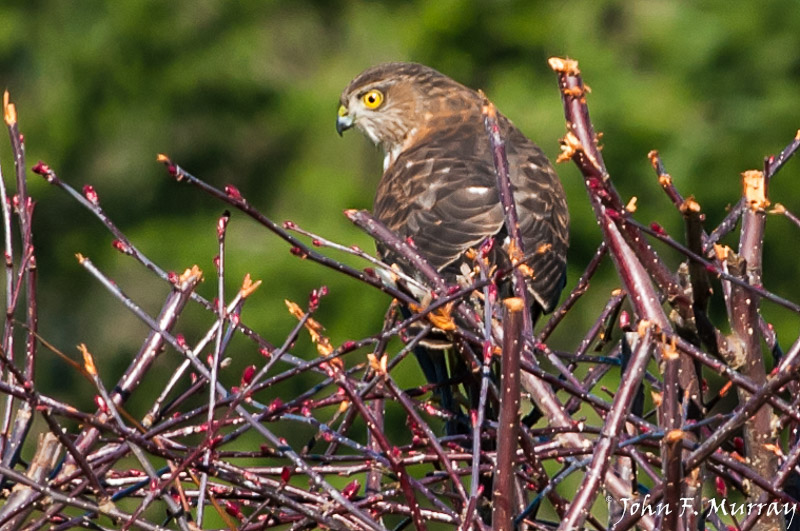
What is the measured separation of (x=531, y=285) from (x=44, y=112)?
33.9ft

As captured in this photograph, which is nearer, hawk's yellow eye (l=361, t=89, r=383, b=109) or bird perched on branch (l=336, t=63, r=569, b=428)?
bird perched on branch (l=336, t=63, r=569, b=428)

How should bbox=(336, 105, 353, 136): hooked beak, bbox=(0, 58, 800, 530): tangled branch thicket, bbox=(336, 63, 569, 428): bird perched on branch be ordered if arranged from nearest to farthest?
1. bbox=(0, 58, 800, 530): tangled branch thicket
2. bbox=(336, 63, 569, 428): bird perched on branch
3. bbox=(336, 105, 353, 136): hooked beak

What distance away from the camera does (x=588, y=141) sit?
2.31 meters

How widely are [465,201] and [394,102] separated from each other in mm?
1877

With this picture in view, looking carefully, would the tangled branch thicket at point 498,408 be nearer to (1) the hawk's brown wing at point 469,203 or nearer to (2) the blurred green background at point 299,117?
(1) the hawk's brown wing at point 469,203

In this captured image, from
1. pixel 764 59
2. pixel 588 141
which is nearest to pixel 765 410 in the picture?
pixel 588 141

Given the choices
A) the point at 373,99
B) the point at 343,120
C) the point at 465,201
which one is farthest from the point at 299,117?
the point at 465,201

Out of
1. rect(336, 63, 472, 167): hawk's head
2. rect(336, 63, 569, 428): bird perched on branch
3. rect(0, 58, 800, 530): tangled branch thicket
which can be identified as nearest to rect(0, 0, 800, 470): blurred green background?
rect(336, 63, 472, 167): hawk's head

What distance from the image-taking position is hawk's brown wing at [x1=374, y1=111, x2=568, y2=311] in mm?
4258

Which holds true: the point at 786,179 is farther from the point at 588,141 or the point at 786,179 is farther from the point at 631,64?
the point at 588,141

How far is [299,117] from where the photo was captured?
43.1 ft

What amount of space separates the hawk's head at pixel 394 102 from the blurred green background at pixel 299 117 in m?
5.22

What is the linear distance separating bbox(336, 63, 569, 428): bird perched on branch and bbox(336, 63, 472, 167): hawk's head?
0.32ft

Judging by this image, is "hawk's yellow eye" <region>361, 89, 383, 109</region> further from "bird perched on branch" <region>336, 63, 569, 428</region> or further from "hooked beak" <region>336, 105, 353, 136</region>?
"bird perched on branch" <region>336, 63, 569, 428</region>
